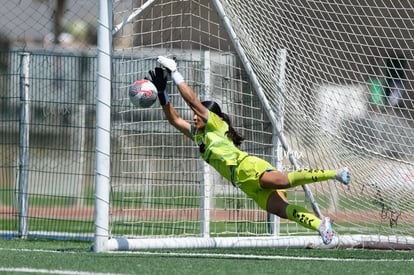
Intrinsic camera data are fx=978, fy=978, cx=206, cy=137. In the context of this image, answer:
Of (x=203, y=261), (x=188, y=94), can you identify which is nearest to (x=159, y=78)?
(x=188, y=94)

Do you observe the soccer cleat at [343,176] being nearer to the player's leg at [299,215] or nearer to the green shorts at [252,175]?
the player's leg at [299,215]

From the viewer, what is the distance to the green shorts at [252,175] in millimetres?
8734

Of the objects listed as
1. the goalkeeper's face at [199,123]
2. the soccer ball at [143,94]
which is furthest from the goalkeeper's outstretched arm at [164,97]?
the goalkeeper's face at [199,123]

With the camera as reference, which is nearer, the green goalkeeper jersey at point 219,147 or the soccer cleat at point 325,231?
the soccer cleat at point 325,231

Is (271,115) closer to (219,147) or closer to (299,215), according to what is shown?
(219,147)

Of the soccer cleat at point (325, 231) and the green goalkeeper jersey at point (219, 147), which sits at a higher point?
the green goalkeeper jersey at point (219, 147)

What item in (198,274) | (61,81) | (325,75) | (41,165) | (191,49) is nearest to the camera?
(198,274)

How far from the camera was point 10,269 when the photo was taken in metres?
7.04

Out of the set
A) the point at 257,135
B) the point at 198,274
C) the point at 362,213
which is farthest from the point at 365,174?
the point at 198,274

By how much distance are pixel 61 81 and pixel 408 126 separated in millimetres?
4762

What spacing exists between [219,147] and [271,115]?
1951mm

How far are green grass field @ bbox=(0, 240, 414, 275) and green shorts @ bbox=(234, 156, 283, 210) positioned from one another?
58 centimetres

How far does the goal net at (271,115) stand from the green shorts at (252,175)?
3.18 feet

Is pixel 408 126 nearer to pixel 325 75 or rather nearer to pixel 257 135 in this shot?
pixel 325 75
